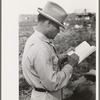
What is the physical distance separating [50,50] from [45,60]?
2.8 inches

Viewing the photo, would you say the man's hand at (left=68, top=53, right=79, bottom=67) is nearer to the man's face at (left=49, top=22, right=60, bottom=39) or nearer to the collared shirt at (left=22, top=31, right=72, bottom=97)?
the collared shirt at (left=22, top=31, right=72, bottom=97)

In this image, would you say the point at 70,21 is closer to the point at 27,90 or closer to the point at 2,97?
the point at 27,90

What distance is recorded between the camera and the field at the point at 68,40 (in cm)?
162

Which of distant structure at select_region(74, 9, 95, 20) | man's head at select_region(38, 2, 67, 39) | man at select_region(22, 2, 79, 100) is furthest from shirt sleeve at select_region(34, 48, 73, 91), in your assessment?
distant structure at select_region(74, 9, 95, 20)

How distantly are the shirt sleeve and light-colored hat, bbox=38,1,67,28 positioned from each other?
0.58 ft

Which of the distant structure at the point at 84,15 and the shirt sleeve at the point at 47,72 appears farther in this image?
the distant structure at the point at 84,15

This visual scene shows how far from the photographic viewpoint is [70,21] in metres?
1.67

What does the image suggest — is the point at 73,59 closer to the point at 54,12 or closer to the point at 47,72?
the point at 47,72

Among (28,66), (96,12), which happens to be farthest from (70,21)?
(28,66)

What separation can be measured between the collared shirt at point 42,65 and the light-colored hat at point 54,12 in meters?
0.11

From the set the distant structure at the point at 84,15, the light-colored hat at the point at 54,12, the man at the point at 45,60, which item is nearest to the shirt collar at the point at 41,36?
the man at the point at 45,60

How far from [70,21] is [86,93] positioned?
1.40ft

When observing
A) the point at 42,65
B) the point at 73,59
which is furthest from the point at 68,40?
the point at 42,65

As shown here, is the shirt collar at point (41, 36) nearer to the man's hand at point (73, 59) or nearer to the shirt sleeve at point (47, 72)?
the shirt sleeve at point (47, 72)
